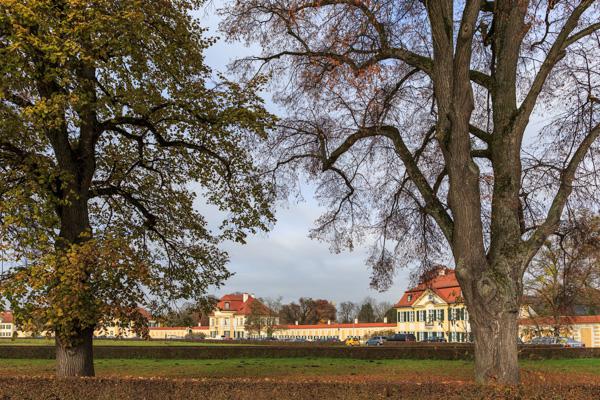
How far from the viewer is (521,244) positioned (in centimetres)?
1125

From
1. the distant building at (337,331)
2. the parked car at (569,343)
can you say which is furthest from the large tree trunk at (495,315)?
the distant building at (337,331)

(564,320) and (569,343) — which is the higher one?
(564,320)

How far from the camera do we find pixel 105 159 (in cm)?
1502

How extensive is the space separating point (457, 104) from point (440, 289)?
70037mm

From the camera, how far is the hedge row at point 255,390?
8.98 metres

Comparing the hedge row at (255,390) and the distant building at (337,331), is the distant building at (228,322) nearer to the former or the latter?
the distant building at (337,331)

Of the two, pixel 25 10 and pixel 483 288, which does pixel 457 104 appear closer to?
pixel 483 288

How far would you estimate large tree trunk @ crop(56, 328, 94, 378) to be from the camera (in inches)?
476

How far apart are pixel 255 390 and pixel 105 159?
323 inches

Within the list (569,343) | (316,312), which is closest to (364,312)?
(316,312)

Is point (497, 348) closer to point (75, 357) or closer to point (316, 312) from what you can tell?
point (75, 357)

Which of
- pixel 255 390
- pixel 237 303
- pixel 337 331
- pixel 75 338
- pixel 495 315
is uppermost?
pixel 495 315

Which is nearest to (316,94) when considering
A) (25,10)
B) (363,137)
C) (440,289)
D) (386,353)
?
Result: (363,137)

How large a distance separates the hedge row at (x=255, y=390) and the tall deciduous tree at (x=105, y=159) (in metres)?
1.29
